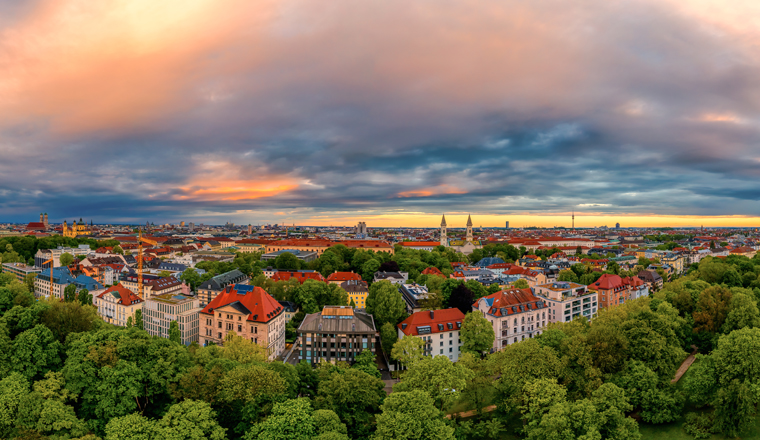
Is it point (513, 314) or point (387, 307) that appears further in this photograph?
point (387, 307)

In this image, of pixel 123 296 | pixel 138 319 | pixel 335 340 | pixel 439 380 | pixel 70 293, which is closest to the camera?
pixel 439 380

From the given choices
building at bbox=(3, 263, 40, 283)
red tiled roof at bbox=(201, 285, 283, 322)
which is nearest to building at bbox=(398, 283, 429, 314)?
red tiled roof at bbox=(201, 285, 283, 322)

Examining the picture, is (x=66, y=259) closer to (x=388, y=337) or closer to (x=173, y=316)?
(x=173, y=316)

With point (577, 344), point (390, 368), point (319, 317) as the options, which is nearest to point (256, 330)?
point (319, 317)

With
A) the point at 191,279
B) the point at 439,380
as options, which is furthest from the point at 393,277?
the point at 439,380

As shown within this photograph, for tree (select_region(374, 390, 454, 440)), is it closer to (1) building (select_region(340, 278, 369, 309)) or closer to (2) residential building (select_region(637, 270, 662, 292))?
(1) building (select_region(340, 278, 369, 309))

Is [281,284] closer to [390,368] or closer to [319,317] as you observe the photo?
[319,317]

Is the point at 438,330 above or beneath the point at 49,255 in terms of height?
beneath
